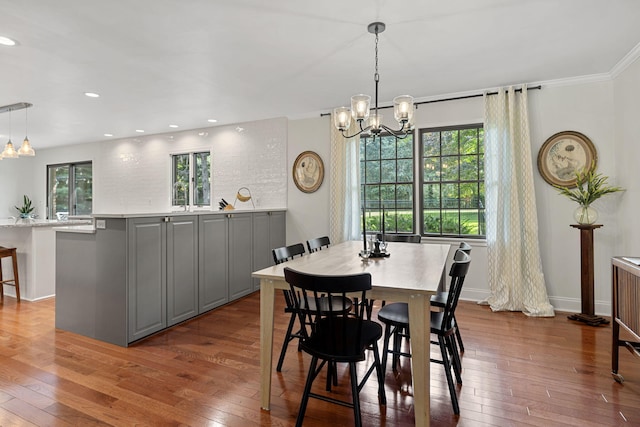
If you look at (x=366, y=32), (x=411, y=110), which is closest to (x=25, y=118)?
(x=366, y=32)

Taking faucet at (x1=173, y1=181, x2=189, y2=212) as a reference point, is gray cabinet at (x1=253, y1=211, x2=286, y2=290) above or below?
below

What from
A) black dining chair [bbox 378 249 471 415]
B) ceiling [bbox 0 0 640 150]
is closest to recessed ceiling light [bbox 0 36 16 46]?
ceiling [bbox 0 0 640 150]

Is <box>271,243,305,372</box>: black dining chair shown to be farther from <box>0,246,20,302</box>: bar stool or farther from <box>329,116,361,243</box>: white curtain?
<box>0,246,20,302</box>: bar stool

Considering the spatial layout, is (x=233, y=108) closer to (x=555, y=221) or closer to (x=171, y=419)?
(x=171, y=419)

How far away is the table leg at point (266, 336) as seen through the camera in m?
2.00

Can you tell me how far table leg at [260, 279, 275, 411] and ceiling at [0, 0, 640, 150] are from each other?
2017 millimetres

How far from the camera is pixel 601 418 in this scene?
1.92m

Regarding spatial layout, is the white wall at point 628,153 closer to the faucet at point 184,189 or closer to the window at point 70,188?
the faucet at point 184,189

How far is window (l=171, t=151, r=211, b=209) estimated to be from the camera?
244 inches

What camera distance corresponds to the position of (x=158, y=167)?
6629mm

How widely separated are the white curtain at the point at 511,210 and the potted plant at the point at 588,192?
40 cm

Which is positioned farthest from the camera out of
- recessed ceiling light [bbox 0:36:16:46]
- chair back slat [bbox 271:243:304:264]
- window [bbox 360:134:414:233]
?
window [bbox 360:134:414:233]

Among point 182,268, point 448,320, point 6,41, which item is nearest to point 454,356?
point 448,320

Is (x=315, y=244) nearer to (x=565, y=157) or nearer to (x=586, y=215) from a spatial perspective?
(x=586, y=215)
